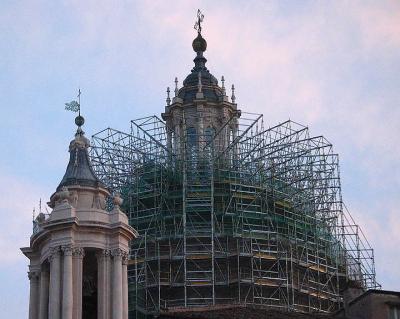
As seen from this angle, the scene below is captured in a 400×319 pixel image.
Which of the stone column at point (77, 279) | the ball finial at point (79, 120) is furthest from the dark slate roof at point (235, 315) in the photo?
the ball finial at point (79, 120)

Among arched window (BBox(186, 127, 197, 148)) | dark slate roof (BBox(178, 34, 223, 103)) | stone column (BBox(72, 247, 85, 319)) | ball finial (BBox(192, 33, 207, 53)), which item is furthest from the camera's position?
ball finial (BBox(192, 33, 207, 53))

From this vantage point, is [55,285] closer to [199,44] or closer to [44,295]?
[44,295]

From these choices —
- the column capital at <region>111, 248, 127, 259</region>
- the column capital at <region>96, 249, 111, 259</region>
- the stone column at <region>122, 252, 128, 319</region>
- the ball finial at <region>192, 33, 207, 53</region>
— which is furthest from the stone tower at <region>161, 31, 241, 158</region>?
the column capital at <region>96, 249, 111, 259</region>

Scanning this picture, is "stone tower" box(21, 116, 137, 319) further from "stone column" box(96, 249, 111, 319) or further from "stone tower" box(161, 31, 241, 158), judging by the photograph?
"stone tower" box(161, 31, 241, 158)

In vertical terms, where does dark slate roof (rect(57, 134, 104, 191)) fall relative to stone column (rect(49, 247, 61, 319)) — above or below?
above

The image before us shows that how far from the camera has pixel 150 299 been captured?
68750 millimetres

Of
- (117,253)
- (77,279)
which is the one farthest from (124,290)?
(77,279)

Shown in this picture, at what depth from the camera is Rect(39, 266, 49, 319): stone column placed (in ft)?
165

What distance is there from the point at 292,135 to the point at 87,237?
2772 cm

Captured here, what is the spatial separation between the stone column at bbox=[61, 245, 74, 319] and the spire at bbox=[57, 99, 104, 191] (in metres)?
4.28

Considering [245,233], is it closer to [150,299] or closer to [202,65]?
[150,299]

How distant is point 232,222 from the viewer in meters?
71.6

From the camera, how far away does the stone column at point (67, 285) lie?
48719 mm

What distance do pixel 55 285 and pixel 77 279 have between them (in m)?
1.02
